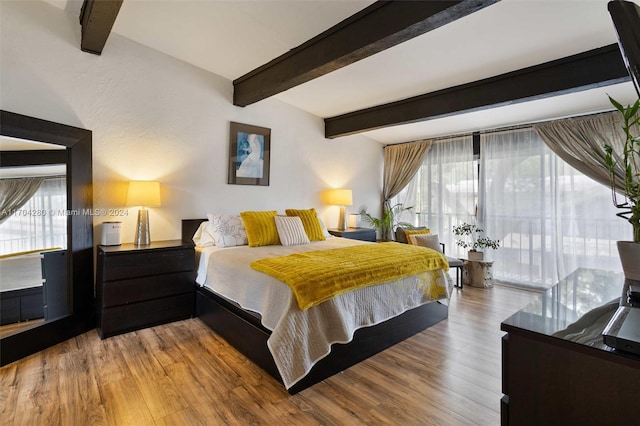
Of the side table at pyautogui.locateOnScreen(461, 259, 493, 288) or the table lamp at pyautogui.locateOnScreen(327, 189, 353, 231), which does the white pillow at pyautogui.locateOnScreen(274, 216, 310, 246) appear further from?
the side table at pyautogui.locateOnScreen(461, 259, 493, 288)

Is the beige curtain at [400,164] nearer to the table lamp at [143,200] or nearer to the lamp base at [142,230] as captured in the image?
the table lamp at [143,200]

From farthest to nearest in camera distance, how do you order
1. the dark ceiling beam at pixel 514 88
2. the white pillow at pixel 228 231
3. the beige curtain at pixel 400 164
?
the beige curtain at pixel 400 164 < the white pillow at pixel 228 231 < the dark ceiling beam at pixel 514 88

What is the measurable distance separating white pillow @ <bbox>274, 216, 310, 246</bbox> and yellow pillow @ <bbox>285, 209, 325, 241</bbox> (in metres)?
0.15

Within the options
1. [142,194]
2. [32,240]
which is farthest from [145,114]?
[32,240]

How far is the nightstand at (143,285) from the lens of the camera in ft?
8.99

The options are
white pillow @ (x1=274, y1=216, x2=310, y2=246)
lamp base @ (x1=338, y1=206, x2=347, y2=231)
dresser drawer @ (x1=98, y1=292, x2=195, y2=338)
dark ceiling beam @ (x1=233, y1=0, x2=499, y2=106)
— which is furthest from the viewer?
lamp base @ (x1=338, y1=206, x2=347, y2=231)

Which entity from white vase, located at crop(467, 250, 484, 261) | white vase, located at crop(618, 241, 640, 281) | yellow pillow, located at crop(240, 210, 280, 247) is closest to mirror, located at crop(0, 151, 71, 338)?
yellow pillow, located at crop(240, 210, 280, 247)

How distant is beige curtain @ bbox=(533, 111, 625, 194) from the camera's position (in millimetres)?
Answer: 3626

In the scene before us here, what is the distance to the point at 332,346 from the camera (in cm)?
218

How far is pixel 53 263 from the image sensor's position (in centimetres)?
265

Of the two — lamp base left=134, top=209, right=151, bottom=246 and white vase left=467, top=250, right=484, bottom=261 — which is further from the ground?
lamp base left=134, top=209, right=151, bottom=246

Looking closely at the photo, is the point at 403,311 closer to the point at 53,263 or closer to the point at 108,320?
the point at 108,320

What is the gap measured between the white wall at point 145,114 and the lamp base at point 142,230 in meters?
0.21

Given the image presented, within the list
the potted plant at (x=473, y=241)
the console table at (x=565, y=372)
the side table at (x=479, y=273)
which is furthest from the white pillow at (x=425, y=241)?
the console table at (x=565, y=372)
